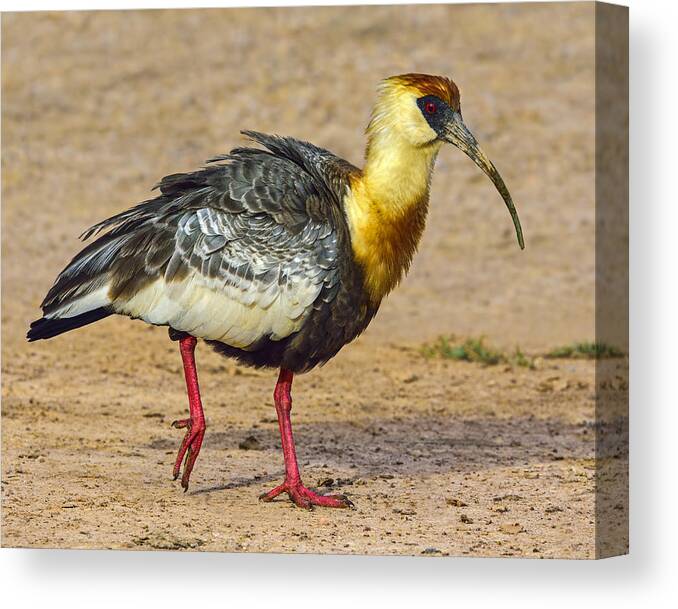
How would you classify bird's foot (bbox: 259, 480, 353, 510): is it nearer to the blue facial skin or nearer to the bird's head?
the bird's head

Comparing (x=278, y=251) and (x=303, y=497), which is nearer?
(x=278, y=251)

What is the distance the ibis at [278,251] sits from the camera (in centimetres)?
752

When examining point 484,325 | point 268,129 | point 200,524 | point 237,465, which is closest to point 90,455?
point 237,465

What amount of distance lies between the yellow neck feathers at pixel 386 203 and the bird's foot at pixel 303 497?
1.06 meters

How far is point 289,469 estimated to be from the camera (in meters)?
7.97

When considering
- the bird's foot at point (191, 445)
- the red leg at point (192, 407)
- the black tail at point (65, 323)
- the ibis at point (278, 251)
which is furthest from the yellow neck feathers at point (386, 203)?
the black tail at point (65, 323)

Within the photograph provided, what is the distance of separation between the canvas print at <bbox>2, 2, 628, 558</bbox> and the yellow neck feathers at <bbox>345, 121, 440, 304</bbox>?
0.05 feet

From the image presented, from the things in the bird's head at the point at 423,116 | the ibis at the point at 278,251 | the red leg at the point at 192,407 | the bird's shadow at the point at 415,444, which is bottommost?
the bird's shadow at the point at 415,444

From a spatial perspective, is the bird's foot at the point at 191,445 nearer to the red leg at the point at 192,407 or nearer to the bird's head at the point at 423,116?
the red leg at the point at 192,407

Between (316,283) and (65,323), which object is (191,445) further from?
(316,283)

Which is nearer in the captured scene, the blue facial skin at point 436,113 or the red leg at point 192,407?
the red leg at point 192,407

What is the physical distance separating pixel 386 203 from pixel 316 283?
63 cm

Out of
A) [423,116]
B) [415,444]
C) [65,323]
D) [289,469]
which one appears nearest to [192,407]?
[289,469]

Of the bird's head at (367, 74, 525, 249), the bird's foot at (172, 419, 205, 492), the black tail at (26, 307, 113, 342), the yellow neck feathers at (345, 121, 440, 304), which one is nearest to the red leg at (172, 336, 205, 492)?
the bird's foot at (172, 419, 205, 492)
